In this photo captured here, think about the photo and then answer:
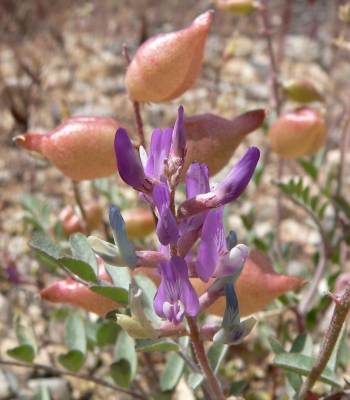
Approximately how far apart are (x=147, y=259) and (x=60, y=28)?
4.22 meters

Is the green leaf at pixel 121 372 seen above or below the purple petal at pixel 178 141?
below

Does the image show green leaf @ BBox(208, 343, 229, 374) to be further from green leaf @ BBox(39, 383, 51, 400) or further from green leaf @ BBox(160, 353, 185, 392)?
green leaf @ BBox(39, 383, 51, 400)

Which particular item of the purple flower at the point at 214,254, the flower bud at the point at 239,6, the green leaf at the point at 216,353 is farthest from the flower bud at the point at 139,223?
the purple flower at the point at 214,254

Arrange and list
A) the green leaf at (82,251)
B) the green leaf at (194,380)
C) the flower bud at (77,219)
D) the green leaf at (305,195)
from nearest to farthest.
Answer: the green leaf at (194,380) < the green leaf at (82,251) < the green leaf at (305,195) < the flower bud at (77,219)

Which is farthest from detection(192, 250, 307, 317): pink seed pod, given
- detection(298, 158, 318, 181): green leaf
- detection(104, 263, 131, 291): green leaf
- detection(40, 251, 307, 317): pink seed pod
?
detection(298, 158, 318, 181): green leaf

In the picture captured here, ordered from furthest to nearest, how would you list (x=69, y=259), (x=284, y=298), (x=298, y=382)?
(x=284, y=298) < (x=298, y=382) < (x=69, y=259)

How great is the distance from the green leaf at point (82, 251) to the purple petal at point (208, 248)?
29cm

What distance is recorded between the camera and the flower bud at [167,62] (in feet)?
3.18

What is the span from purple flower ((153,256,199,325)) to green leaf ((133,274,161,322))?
0.20 meters

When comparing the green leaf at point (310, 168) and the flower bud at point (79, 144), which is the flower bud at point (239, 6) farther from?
the flower bud at point (79, 144)

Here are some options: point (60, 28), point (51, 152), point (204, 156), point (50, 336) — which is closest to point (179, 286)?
point (204, 156)

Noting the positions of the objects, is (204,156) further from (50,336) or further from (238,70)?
(238,70)

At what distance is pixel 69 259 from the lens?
815 millimetres

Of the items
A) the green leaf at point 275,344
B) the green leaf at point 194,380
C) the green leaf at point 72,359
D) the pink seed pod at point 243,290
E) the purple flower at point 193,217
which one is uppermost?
the purple flower at point 193,217
